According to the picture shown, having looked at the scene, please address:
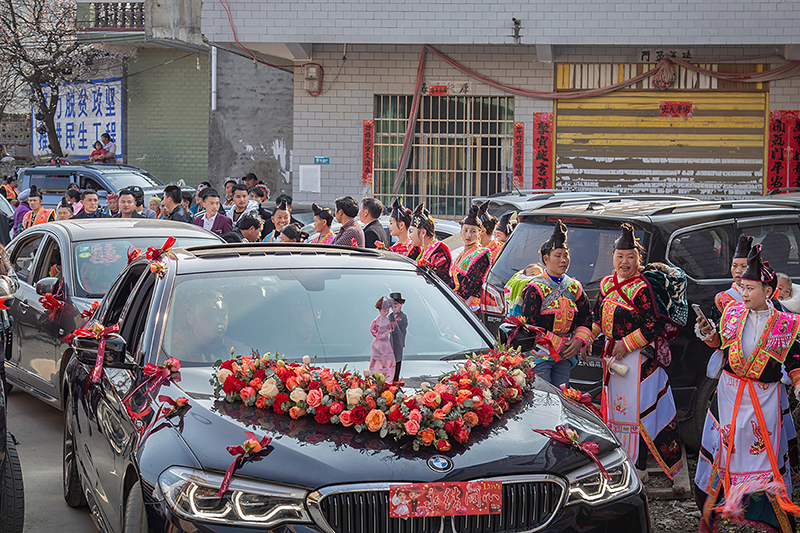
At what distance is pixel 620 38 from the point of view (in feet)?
47.2

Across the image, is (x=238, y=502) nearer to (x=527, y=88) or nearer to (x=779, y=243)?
(x=779, y=243)

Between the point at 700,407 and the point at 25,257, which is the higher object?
the point at 25,257

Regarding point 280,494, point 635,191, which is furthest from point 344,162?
point 280,494

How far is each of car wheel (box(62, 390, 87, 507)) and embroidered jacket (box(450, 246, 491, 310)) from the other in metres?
3.35

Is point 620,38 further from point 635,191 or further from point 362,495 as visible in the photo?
point 362,495

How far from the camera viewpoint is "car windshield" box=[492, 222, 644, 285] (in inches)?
243

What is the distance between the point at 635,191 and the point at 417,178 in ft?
13.1

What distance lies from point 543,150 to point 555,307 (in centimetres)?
1065

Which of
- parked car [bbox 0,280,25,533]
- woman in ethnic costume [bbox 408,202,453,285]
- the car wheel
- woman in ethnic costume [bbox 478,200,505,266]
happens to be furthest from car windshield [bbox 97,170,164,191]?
parked car [bbox 0,280,25,533]

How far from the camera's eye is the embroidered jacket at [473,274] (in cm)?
730

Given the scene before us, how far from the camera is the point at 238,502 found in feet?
9.73

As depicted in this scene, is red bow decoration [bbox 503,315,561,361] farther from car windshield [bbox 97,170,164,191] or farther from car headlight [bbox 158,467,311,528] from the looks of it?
car windshield [bbox 97,170,164,191]

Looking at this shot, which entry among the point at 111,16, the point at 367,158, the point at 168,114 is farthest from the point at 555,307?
the point at 111,16

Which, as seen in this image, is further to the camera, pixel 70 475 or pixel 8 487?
pixel 70 475
